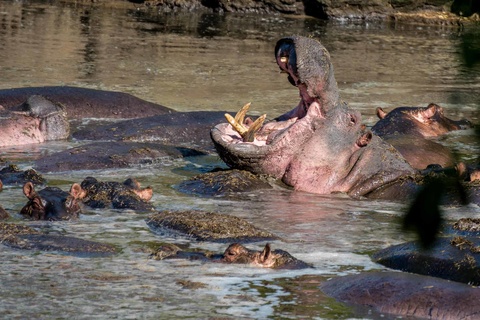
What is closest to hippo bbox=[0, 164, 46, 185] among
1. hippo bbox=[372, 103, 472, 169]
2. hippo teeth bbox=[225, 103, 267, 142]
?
hippo teeth bbox=[225, 103, 267, 142]

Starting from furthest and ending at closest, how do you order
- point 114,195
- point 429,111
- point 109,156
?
point 429,111 < point 109,156 < point 114,195

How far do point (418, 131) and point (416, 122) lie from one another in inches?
13.9

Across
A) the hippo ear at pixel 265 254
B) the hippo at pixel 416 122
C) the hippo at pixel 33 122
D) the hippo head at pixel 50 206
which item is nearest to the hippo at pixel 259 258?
the hippo ear at pixel 265 254

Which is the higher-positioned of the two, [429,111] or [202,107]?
[429,111]

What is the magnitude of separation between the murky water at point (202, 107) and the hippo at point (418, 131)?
340mm

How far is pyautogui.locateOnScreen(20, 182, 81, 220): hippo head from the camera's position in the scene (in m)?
6.32

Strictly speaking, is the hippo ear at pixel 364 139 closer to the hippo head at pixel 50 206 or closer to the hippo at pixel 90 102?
the hippo head at pixel 50 206

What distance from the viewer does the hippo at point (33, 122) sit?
375 inches

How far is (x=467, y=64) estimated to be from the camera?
2068 mm

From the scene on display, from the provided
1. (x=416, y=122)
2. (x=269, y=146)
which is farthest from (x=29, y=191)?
(x=416, y=122)

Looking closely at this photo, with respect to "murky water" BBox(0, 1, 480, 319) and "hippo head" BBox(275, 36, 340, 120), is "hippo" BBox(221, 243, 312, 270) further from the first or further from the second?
"hippo head" BBox(275, 36, 340, 120)

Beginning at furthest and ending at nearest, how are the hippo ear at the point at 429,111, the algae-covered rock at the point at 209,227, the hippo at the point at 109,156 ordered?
the hippo ear at the point at 429,111, the hippo at the point at 109,156, the algae-covered rock at the point at 209,227

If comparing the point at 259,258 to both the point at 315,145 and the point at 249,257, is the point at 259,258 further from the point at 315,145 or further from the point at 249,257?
the point at 315,145

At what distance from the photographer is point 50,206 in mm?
6320
